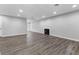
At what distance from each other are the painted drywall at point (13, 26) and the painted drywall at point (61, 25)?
0.23 meters

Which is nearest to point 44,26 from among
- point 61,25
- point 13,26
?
point 61,25

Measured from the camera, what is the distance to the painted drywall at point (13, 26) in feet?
3.41

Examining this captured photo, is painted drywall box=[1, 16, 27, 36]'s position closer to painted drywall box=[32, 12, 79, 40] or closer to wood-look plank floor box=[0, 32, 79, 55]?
wood-look plank floor box=[0, 32, 79, 55]

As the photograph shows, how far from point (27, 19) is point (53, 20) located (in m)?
0.50

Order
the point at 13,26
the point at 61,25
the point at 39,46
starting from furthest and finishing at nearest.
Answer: the point at 39,46
the point at 61,25
the point at 13,26

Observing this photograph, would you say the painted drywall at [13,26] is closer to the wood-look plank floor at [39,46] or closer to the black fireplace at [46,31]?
the wood-look plank floor at [39,46]

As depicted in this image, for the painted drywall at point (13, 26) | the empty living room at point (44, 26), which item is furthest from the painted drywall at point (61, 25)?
the painted drywall at point (13, 26)

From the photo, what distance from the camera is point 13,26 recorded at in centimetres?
117

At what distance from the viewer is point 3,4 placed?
36.1 inches

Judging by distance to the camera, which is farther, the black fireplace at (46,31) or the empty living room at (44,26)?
the black fireplace at (46,31)

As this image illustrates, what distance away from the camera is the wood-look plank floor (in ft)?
3.69

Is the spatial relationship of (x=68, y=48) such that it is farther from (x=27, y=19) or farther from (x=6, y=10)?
(x=6, y=10)

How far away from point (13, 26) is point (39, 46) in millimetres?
704

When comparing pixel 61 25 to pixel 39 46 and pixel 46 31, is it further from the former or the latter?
pixel 39 46
